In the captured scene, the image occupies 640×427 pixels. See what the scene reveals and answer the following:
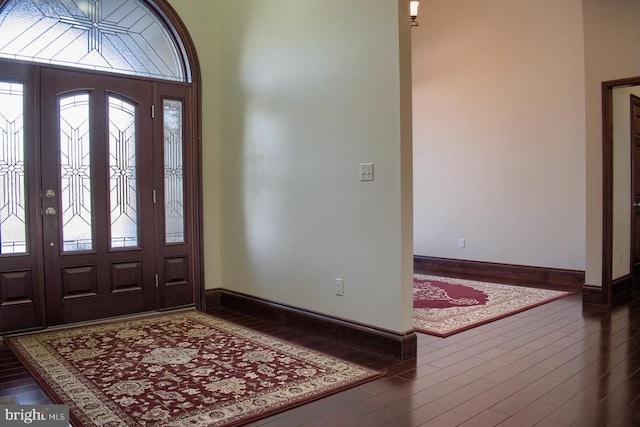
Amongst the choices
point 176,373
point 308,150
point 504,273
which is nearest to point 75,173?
point 308,150

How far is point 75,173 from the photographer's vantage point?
4133mm

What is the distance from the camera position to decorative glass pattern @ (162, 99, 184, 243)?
462 cm

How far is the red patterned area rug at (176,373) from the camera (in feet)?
7.82

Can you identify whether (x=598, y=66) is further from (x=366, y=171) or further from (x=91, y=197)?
(x=91, y=197)

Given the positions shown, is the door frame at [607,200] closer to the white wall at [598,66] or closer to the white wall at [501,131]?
the white wall at [598,66]

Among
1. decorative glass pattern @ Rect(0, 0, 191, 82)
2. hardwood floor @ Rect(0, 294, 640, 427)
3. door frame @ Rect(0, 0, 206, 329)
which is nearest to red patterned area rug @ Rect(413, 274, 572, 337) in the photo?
hardwood floor @ Rect(0, 294, 640, 427)

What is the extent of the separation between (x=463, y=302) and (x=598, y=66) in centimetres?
263

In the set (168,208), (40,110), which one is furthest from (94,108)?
(168,208)

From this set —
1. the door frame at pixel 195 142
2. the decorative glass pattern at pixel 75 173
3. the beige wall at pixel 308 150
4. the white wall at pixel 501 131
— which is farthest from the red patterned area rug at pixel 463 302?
the decorative glass pattern at pixel 75 173

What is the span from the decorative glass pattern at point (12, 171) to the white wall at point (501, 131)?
504 cm

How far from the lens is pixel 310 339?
3.67 metres

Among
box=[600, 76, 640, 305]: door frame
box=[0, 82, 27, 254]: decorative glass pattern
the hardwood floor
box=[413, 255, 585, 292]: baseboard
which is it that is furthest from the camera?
box=[413, 255, 585, 292]: baseboard

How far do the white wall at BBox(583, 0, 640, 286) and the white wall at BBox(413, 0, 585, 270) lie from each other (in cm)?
85

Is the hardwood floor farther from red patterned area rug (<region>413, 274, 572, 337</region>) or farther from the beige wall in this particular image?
the beige wall
